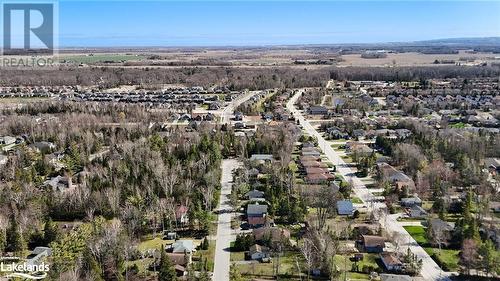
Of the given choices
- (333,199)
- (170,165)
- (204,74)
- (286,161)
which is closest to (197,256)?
(333,199)

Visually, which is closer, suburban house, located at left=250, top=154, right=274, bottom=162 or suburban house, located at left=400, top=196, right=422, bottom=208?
suburban house, located at left=400, top=196, right=422, bottom=208

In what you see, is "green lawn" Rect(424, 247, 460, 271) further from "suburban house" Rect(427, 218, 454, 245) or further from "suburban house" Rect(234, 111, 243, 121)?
"suburban house" Rect(234, 111, 243, 121)

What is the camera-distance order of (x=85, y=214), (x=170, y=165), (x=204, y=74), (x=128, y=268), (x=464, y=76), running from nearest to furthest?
1. (x=128, y=268)
2. (x=85, y=214)
3. (x=170, y=165)
4. (x=464, y=76)
5. (x=204, y=74)

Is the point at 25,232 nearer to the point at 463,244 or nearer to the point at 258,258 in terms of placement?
the point at 258,258

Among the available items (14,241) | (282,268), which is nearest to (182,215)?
(282,268)

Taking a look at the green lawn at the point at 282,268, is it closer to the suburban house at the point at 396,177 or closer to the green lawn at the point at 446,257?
the green lawn at the point at 446,257

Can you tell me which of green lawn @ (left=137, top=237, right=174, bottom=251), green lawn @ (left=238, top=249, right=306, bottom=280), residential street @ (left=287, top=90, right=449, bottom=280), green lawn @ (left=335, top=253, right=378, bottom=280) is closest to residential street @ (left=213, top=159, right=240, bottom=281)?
green lawn @ (left=238, top=249, right=306, bottom=280)
